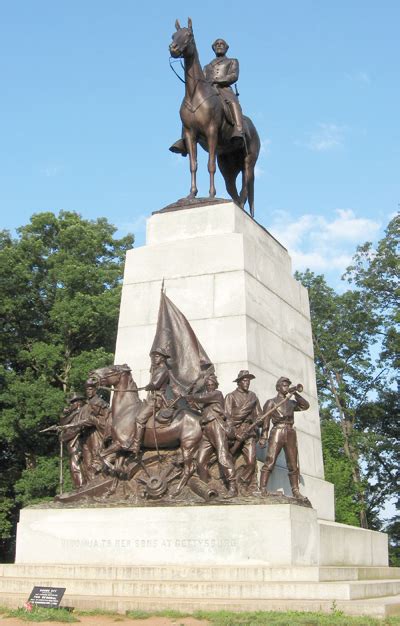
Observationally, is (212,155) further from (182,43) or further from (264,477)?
(264,477)

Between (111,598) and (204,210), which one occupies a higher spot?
(204,210)

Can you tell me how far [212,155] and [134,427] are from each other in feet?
20.8

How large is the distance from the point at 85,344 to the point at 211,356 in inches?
824

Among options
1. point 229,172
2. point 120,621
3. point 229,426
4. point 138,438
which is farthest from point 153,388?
point 229,172

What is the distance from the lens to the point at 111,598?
10.4m

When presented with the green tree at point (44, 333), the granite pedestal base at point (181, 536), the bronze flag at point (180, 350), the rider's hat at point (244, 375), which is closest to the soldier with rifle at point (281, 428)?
the rider's hat at point (244, 375)

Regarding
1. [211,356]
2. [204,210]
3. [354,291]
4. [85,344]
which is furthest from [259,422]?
[354,291]

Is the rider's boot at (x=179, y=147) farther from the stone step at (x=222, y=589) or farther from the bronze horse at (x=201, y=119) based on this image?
the stone step at (x=222, y=589)

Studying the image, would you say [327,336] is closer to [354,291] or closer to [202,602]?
[354,291]

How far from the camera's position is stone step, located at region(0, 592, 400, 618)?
9.80 metres

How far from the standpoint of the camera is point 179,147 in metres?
17.7

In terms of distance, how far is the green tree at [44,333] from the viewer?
30875 millimetres

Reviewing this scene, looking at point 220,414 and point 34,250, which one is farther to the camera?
point 34,250

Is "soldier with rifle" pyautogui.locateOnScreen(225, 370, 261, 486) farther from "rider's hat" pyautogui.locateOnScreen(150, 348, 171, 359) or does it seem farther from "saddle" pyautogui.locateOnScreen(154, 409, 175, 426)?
"rider's hat" pyautogui.locateOnScreen(150, 348, 171, 359)
